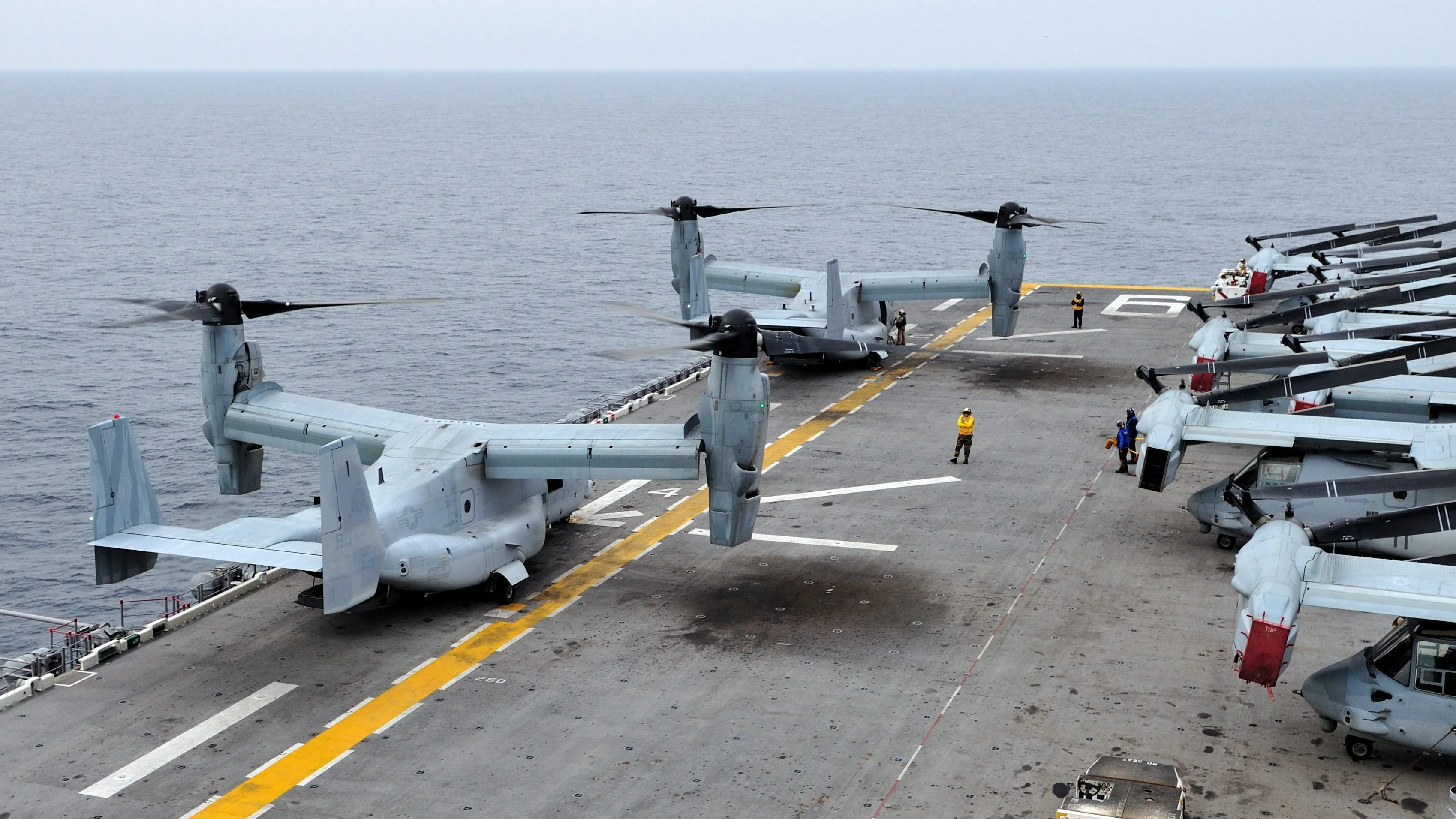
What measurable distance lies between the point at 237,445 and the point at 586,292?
6064cm

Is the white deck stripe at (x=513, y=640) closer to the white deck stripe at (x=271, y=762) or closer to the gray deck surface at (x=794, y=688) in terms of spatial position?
the gray deck surface at (x=794, y=688)

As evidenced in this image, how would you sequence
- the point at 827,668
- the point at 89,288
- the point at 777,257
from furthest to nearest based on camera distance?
the point at 777,257, the point at 89,288, the point at 827,668

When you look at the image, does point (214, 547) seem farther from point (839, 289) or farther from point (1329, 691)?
point (839, 289)

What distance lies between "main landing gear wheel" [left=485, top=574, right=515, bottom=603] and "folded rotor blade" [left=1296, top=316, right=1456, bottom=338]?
879 inches

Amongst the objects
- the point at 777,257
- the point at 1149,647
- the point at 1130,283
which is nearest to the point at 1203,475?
the point at 1149,647

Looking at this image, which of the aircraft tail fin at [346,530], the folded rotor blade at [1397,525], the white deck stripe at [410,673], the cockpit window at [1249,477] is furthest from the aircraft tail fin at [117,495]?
the cockpit window at [1249,477]

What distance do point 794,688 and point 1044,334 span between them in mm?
37260

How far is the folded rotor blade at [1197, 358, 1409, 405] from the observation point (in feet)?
97.8

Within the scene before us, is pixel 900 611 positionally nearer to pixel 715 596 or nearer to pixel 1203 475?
pixel 715 596

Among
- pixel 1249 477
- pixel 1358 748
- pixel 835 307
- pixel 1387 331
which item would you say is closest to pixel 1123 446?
pixel 1249 477

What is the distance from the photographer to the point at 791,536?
36000 millimetres

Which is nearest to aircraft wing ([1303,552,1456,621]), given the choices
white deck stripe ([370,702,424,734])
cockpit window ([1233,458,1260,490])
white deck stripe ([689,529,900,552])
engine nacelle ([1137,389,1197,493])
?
engine nacelle ([1137,389,1197,493])

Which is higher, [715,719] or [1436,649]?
[1436,649]

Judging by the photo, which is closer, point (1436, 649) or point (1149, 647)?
point (1436, 649)
